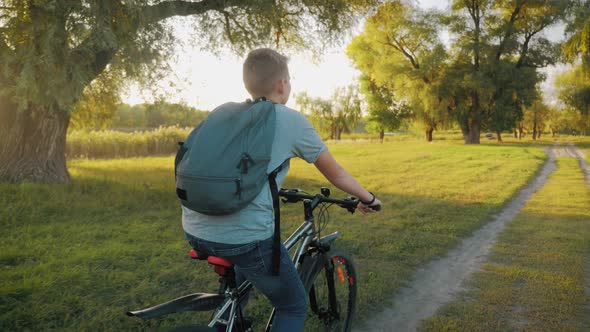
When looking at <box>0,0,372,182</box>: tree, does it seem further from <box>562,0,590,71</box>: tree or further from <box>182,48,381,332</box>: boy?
<box>562,0,590,71</box>: tree

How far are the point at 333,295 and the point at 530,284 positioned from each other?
296 cm

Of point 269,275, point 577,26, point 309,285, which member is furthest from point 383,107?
point 269,275

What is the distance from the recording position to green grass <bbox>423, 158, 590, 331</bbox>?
3.78 metres

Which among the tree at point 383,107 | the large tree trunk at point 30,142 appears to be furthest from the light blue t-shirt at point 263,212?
the tree at point 383,107

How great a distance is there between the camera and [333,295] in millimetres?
3041

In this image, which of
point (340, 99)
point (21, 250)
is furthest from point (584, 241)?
point (340, 99)

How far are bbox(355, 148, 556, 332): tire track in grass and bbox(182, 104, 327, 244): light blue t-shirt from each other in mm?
2142

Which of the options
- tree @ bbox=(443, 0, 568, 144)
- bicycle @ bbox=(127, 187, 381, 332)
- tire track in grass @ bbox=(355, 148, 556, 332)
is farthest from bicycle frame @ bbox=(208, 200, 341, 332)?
tree @ bbox=(443, 0, 568, 144)

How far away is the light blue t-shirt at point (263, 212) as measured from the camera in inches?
76.4

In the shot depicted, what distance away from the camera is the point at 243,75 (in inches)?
81.8

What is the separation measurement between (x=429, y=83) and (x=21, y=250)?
34.9m

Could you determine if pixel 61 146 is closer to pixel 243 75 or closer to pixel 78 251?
pixel 78 251

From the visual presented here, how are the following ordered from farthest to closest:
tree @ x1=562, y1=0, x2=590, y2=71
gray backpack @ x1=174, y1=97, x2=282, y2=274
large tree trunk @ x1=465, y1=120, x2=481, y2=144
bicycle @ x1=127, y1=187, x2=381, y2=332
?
1. large tree trunk @ x1=465, y1=120, x2=481, y2=144
2. tree @ x1=562, y1=0, x2=590, y2=71
3. bicycle @ x1=127, y1=187, x2=381, y2=332
4. gray backpack @ x1=174, y1=97, x2=282, y2=274

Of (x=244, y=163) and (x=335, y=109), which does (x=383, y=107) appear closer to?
(x=335, y=109)
